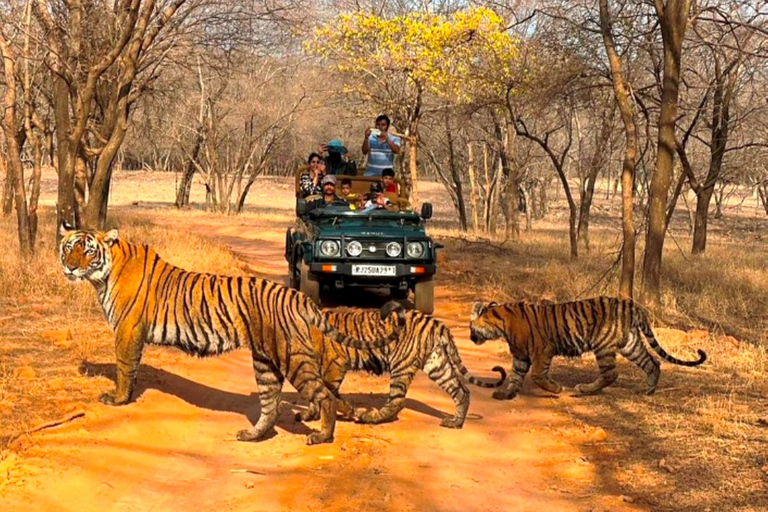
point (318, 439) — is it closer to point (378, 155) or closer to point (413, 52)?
point (378, 155)

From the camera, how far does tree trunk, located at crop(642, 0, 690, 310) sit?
34.1 ft

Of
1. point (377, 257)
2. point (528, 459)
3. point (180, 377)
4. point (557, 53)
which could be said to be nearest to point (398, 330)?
point (528, 459)

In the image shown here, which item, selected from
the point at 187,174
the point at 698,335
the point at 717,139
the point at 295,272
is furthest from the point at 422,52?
the point at 187,174

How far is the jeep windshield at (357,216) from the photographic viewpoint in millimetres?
10938

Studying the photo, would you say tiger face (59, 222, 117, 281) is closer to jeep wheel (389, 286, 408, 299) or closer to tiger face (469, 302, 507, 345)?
tiger face (469, 302, 507, 345)

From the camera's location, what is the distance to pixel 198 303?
5859 mm

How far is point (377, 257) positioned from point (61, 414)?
17.4 ft

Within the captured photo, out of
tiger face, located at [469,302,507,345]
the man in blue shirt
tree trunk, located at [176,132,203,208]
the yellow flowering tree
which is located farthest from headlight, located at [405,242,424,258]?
tree trunk, located at [176,132,203,208]

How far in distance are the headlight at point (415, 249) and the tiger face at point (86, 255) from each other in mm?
4961

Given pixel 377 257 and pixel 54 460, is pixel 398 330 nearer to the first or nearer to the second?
pixel 54 460

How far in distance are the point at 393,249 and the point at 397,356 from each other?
4449mm

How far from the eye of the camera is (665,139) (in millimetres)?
10375

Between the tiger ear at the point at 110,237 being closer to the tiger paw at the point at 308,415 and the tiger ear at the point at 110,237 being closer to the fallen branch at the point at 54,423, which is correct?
the fallen branch at the point at 54,423

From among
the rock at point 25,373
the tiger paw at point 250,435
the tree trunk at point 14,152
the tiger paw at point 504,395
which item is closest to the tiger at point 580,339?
the tiger paw at point 504,395
